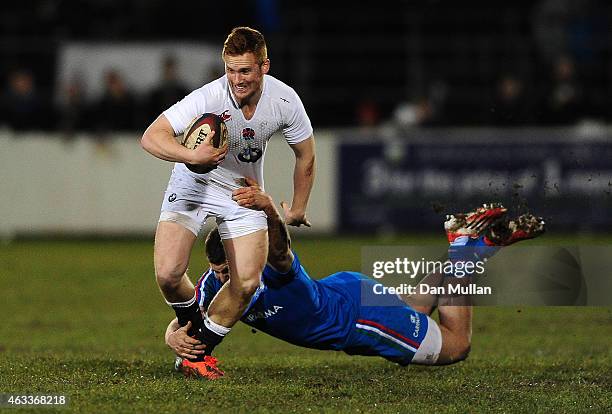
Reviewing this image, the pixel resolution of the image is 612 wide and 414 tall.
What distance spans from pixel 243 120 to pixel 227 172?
0.42 meters

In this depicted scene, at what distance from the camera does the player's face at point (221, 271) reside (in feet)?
27.3

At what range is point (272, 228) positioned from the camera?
8.09 metres

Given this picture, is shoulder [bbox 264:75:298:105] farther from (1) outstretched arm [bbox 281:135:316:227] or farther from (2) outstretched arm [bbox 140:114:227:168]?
(2) outstretched arm [bbox 140:114:227:168]

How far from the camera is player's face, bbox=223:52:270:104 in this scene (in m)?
7.94

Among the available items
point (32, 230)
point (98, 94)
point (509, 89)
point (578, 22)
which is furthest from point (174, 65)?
point (578, 22)

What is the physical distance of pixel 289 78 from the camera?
2164cm

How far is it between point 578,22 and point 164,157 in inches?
628

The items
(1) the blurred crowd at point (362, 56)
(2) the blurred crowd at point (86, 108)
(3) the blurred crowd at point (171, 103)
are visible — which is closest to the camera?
(3) the blurred crowd at point (171, 103)

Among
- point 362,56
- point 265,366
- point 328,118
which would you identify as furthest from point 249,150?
point 362,56

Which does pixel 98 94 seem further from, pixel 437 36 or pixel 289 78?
pixel 437 36

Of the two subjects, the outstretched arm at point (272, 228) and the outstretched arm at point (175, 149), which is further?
the outstretched arm at point (272, 228)

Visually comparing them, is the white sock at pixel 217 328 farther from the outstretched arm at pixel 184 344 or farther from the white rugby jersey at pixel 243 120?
the white rugby jersey at pixel 243 120

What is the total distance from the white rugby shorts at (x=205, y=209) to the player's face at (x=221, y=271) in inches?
11.6

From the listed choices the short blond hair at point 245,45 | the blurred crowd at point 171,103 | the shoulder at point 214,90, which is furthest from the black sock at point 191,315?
the blurred crowd at point 171,103
